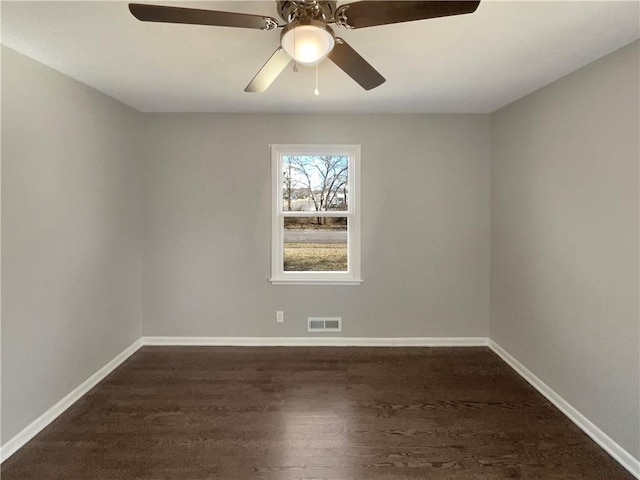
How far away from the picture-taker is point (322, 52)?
1.64m

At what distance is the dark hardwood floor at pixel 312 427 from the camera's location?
2047 mm

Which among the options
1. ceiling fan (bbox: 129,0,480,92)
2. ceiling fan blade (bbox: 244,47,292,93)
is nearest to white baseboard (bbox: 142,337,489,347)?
ceiling fan blade (bbox: 244,47,292,93)

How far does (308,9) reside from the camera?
1.57 meters

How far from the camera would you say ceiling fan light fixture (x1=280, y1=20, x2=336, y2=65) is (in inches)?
61.2

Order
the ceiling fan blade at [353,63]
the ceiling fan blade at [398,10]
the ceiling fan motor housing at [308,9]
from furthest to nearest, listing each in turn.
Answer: the ceiling fan blade at [353,63] < the ceiling fan motor housing at [308,9] < the ceiling fan blade at [398,10]

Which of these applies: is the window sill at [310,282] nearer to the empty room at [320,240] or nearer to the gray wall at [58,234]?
the empty room at [320,240]

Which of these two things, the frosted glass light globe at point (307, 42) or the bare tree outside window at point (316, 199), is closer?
the frosted glass light globe at point (307, 42)

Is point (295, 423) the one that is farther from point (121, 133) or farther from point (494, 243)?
point (121, 133)

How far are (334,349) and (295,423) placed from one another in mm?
1302

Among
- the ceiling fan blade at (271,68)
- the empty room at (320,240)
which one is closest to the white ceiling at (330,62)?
the empty room at (320,240)

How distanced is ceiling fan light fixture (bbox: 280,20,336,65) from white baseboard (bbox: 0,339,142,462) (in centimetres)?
272

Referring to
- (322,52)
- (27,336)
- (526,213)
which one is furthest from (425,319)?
(27,336)

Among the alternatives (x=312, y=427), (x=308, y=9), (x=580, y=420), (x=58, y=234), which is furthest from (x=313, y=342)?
(x=308, y=9)

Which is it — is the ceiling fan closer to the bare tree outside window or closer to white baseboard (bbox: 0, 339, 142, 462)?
the bare tree outside window
